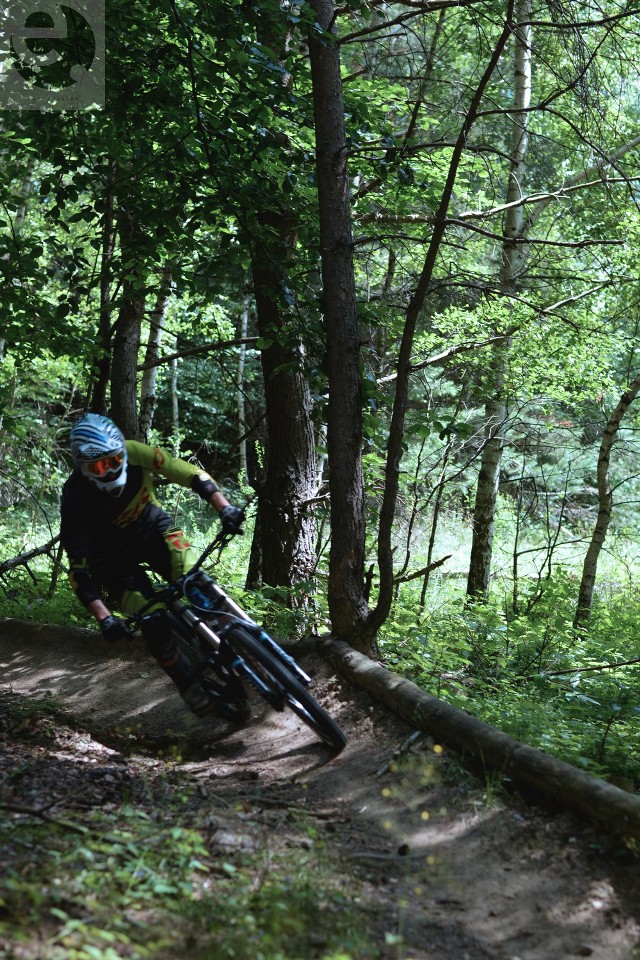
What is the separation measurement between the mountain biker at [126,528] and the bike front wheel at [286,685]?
0.70m

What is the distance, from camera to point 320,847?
3.88m

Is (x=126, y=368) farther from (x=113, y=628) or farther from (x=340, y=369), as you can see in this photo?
(x=113, y=628)

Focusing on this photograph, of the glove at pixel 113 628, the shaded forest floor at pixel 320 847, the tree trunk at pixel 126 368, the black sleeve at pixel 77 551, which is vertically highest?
the tree trunk at pixel 126 368

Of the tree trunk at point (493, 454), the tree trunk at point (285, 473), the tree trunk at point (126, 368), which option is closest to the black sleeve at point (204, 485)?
the tree trunk at point (285, 473)

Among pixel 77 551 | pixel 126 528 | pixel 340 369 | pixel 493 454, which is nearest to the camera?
pixel 77 551

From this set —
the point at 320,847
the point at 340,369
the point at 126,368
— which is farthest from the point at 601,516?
the point at 320,847

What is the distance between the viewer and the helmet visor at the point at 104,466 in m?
5.26

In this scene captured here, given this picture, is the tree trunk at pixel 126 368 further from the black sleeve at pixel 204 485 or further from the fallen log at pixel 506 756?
the fallen log at pixel 506 756

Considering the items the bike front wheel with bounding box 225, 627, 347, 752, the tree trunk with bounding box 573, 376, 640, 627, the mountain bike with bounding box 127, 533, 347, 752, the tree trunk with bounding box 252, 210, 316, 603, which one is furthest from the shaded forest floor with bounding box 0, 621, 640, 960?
the tree trunk with bounding box 573, 376, 640, 627

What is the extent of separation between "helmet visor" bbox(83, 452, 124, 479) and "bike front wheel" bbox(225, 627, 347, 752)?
1.36m

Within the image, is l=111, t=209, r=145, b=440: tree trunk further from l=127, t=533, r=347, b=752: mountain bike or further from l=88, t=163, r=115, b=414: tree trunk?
l=127, t=533, r=347, b=752: mountain bike

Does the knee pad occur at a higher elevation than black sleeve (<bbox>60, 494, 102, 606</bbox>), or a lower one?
lower

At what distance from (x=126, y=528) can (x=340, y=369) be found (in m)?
2.17

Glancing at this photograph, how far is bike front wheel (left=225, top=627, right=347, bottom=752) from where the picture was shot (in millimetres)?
5031
